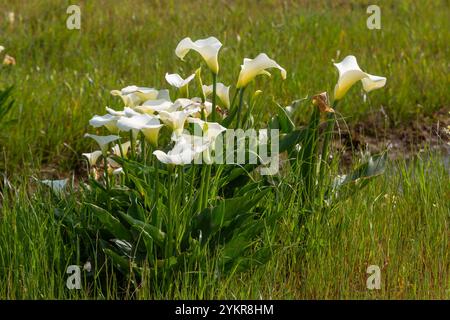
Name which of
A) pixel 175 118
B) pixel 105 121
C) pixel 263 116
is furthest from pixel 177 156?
pixel 263 116

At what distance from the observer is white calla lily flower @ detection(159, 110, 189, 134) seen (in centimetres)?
295

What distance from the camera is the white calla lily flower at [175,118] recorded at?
2.95 m

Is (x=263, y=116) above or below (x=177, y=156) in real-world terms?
above

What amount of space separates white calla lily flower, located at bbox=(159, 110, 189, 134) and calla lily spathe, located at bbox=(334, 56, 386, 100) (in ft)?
2.13

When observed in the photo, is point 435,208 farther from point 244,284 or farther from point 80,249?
point 80,249

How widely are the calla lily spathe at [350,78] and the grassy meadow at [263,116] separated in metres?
0.35

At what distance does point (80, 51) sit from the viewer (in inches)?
252

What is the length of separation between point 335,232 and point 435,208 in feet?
1.47

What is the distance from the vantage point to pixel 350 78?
332cm

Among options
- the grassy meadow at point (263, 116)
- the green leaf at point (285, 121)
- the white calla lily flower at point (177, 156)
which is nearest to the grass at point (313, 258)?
the grassy meadow at point (263, 116)

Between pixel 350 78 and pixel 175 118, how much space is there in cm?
70

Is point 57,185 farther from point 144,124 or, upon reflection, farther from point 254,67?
point 254,67
